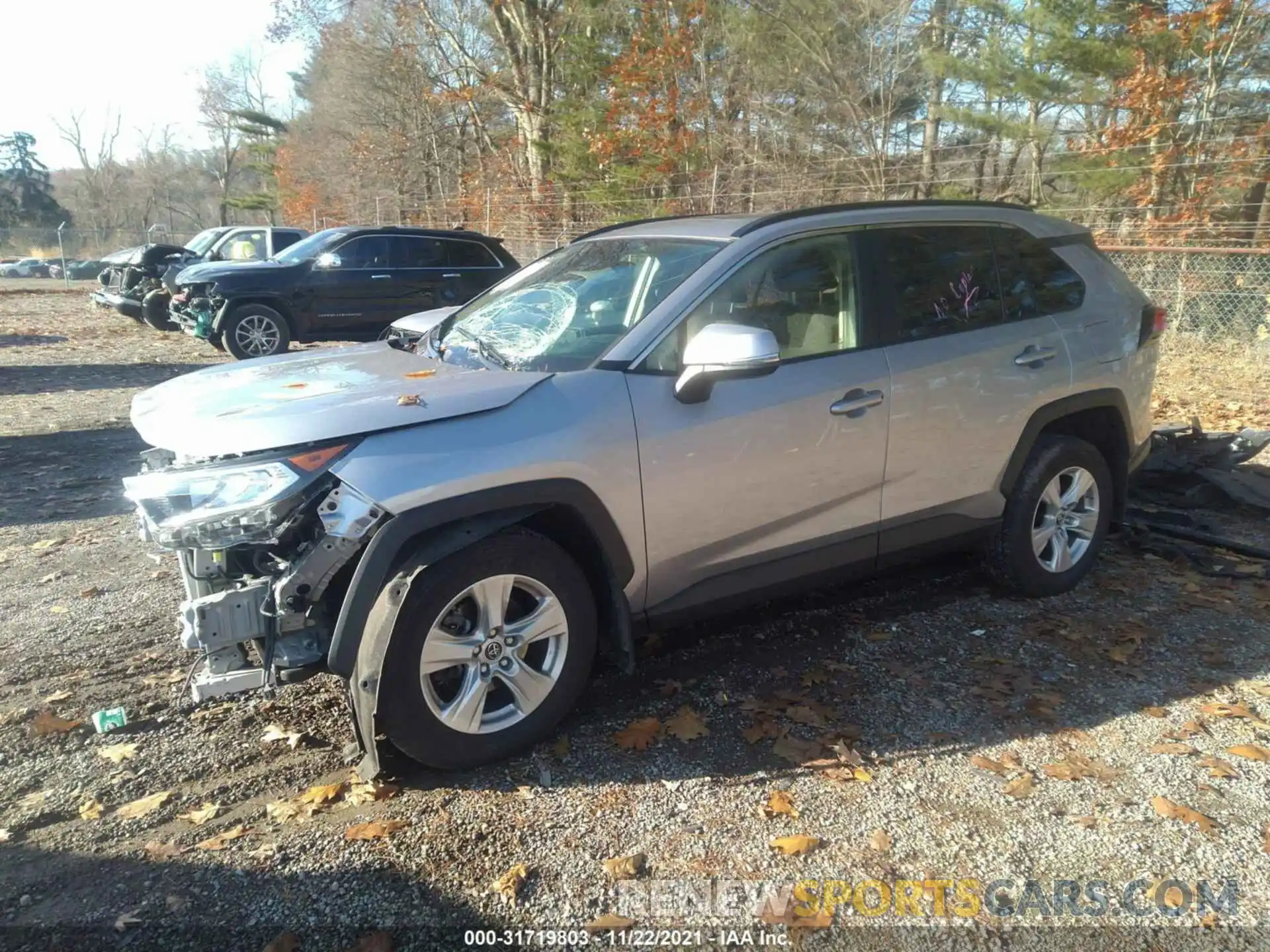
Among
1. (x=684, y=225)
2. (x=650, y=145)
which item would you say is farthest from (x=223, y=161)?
(x=684, y=225)

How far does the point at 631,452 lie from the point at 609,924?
1.51 meters

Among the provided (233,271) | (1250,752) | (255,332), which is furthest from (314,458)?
(233,271)

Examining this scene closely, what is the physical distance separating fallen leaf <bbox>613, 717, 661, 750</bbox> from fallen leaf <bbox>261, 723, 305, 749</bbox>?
3.82ft

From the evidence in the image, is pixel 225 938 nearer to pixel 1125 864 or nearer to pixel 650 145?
pixel 1125 864

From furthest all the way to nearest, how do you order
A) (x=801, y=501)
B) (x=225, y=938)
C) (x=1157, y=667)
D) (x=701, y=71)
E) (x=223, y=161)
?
(x=223, y=161), (x=701, y=71), (x=1157, y=667), (x=801, y=501), (x=225, y=938)

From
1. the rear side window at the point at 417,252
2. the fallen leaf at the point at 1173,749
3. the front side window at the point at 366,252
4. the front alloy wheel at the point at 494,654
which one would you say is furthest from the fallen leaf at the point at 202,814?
the rear side window at the point at 417,252

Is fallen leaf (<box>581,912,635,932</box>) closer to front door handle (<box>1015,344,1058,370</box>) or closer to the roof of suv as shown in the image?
→ the roof of suv

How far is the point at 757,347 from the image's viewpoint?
3.18 meters

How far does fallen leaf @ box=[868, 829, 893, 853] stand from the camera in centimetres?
280

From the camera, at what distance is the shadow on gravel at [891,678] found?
130 inches

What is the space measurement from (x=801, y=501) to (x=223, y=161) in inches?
3139

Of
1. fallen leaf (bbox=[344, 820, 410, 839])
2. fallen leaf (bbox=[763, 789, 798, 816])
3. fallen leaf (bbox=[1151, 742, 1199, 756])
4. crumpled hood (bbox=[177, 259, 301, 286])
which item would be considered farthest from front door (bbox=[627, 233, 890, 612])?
crumpled hood (bbox=[177, 259, 301, 286])

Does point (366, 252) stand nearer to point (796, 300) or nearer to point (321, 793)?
point (796, 300)

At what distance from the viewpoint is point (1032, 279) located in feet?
14.9
